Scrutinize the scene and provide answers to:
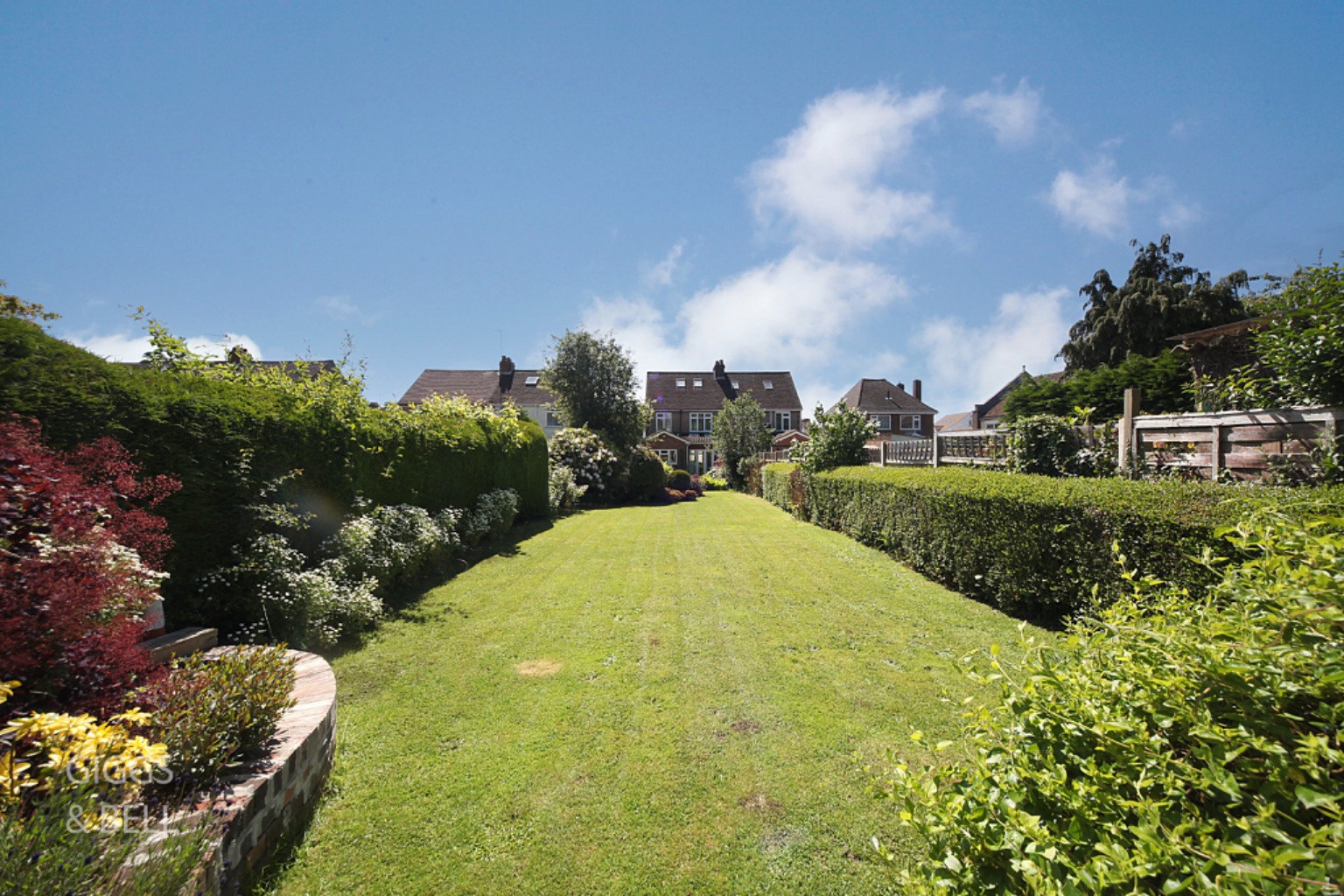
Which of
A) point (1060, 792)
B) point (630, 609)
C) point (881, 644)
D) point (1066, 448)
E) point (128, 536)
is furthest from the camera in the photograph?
point (1066, 448)

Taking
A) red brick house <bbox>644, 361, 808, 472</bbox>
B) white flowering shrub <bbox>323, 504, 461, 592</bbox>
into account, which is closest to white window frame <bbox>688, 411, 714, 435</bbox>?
red brick house <bbox>644, 361, 808, 472</bbox>

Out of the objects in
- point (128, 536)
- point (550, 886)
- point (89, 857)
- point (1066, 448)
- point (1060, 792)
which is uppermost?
point (1066, 448)

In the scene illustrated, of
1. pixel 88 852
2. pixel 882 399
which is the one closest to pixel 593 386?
pixel 88 852

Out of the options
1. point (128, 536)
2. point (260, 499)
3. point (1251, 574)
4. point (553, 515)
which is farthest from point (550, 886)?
point (553, 515)

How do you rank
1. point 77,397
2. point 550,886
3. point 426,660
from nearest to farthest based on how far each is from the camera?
1. point 550,886
2. point 77,397
3. point 426,660

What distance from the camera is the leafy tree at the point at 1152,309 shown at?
75.9 ft

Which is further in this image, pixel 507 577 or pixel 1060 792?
pixel 507 577

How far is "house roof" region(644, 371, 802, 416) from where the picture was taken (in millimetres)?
48344

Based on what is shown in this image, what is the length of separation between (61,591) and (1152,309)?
3222 centimetres

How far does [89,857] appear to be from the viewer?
199cm

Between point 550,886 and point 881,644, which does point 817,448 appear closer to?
point 881,644

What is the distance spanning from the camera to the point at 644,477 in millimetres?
25094

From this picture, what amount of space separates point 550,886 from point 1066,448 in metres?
9.40

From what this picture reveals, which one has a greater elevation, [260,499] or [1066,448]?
[1066,448]
